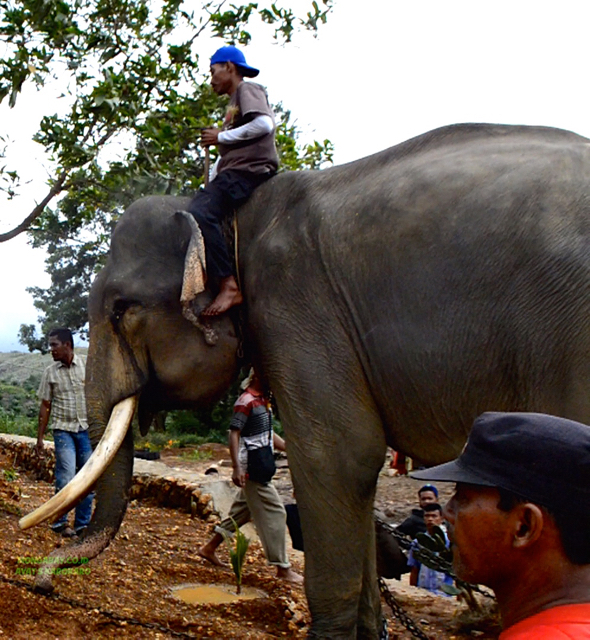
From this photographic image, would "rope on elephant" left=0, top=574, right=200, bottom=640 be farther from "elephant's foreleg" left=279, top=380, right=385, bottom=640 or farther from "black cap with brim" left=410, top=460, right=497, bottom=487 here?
"black cap with brim" left=410, top=460, right=497, bottom=487

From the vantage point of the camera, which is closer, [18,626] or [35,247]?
[18,626]

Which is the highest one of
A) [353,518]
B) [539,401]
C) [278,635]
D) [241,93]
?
[241,93]

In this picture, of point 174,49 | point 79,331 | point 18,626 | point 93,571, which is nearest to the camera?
point 18,626

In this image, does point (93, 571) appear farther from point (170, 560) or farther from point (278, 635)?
point (278, 635)

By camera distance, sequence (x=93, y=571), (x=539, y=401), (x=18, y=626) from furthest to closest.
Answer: (x=93, y=571) < (x=18, y=626) < (x=539, y=401)

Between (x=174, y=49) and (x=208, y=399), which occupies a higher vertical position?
(x=174, y=49)

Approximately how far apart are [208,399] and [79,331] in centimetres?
2473

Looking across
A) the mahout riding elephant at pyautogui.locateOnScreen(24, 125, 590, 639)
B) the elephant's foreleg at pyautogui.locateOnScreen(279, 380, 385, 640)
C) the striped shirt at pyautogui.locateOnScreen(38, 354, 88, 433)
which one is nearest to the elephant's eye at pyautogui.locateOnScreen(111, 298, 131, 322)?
the mahout riding elephant at pyautogui.locateOnScreen(24, 125, 590, 639)

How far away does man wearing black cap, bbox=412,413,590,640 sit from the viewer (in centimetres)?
155

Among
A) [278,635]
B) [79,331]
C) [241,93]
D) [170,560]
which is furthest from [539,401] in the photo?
[79,331]

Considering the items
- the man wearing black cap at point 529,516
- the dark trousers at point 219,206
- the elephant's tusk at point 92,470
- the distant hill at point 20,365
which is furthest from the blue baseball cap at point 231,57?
the distant hill at point 20,365

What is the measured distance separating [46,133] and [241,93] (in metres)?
3.16

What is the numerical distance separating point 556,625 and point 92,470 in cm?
363

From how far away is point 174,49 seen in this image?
787 cm
